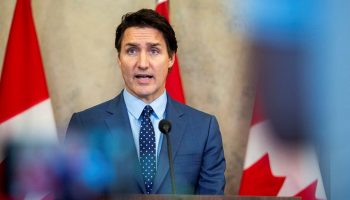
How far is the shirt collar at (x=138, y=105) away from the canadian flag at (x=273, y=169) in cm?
73

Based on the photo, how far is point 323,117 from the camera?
271 centimetres

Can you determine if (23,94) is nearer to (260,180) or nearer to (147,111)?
(147,111)

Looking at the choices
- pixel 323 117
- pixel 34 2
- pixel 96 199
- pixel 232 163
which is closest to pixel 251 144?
pixel 232 163

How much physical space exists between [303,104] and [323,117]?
11 cm

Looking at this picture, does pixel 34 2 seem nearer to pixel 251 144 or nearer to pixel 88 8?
pixel 88 8

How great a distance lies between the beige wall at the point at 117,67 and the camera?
2.67 meters

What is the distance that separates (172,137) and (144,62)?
271mm

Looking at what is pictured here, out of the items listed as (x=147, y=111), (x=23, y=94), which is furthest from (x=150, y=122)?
(x=23, y=94)

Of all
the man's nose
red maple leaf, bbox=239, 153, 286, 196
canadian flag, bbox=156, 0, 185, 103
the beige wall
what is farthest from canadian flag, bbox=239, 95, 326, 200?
the man's nose

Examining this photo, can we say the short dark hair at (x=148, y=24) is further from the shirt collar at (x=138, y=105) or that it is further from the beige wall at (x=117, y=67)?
the beige wall at (x=117, y=67)

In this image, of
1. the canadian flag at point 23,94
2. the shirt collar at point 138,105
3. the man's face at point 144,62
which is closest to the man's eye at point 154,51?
the man's face at point 144,62

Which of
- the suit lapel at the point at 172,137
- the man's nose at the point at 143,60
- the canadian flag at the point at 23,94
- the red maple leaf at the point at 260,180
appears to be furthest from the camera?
the red maple leaf at the point at 260,180

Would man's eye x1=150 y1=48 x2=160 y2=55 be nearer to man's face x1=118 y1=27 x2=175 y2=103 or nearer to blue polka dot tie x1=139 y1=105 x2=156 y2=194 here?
man's face x1=118 y1=27 x2=175 y2=103

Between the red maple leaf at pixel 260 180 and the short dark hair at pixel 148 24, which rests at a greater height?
the short dark hair at pixel 148 24
